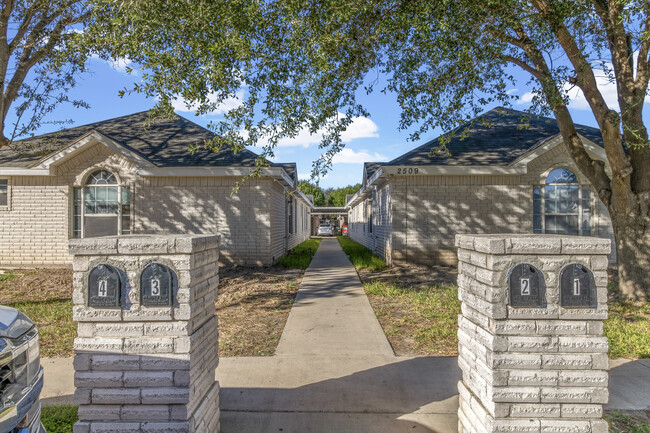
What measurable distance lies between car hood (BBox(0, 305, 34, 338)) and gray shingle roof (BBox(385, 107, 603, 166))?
10.9 m

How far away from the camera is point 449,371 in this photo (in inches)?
171

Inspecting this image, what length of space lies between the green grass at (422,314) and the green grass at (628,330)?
2.05 metres

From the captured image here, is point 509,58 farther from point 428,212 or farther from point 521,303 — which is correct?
point 521,303

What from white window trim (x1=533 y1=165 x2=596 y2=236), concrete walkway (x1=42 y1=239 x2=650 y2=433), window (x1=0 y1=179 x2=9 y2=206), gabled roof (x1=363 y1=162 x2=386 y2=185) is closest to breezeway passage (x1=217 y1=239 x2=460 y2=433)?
concrete walkway (x1=42 y1=239 x2=650 y2=433)

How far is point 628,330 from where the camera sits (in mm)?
5734

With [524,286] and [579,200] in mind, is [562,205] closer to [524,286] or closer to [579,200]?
[579,200]

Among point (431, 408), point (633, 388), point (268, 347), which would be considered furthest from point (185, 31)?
point (633, 388)

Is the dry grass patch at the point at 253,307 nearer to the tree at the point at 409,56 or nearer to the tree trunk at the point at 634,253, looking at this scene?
the tree at the point at 409,56

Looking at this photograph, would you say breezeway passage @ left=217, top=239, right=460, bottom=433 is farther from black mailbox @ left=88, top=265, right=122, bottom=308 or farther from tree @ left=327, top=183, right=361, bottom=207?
tree @ left=327, top=183, right=361, bottom=207

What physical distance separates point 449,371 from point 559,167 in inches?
399

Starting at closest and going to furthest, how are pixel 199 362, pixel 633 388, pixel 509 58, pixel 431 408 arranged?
pixel 199 362
pixel 431 408
pixel 633 388
pixel 509 58

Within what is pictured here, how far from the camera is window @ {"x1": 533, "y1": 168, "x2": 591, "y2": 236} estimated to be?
39.2 ft

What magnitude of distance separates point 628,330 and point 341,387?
471cm

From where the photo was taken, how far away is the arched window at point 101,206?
11.7 m
